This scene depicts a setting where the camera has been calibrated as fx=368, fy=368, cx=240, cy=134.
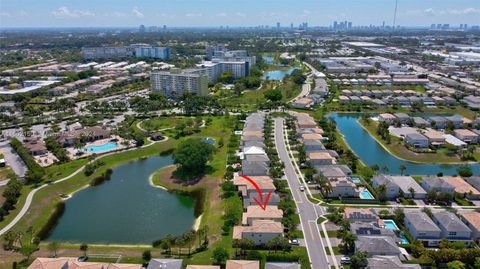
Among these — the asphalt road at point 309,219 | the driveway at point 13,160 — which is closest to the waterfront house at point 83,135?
the driveway at point 13,160

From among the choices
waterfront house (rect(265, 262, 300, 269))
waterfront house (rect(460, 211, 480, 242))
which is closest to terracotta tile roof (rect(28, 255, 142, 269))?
waterfront house (rect(265, 262, 300, 269))

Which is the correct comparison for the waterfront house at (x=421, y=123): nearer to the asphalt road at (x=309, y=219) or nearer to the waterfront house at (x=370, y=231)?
the asphalt road at (x=309, y=219)

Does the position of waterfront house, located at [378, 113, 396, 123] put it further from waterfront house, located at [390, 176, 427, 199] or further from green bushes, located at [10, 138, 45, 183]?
green bushes, located at [10, 138, 45, 183]

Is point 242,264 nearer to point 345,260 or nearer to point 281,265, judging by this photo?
point 281,265

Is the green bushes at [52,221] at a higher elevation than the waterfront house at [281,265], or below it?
below


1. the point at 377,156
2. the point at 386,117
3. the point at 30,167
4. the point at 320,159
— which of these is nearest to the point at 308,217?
the point at 320,159

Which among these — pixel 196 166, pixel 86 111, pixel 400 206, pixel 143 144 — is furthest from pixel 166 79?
pixel 400 206
